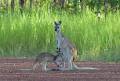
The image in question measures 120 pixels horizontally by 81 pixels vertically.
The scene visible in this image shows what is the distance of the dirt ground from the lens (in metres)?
9.40

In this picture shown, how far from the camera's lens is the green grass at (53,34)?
14.9 metres

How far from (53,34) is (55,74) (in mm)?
5462

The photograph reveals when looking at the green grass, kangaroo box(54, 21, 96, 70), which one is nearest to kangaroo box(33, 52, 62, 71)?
kangaroo box(54, 21, 96, 70)

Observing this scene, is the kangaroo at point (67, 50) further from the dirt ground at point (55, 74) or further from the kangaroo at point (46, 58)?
the dirt ground at point (55, 74)

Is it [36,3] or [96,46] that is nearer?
[96,46]

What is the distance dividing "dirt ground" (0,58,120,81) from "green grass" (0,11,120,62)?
254 cm

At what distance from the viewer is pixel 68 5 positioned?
24.0 metres

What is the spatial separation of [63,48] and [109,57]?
11.2 feet

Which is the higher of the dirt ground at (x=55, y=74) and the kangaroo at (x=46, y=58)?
the kangaroo at (x=46, y=58)

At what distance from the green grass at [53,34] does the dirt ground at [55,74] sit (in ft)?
Result: 8.35

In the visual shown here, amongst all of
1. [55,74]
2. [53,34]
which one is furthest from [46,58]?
[53,34]

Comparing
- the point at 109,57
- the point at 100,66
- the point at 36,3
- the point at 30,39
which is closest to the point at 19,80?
the point at 100,66

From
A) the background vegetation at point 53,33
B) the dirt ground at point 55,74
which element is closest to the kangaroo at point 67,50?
the dirt ground at point 55,74

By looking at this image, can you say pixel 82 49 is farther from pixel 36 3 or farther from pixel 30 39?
pixel 36 3
